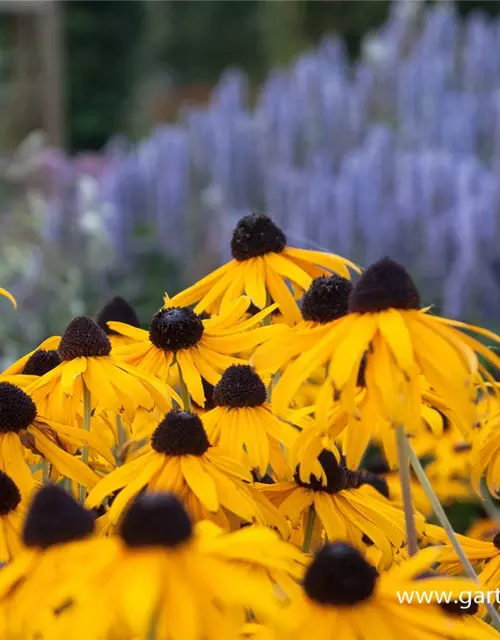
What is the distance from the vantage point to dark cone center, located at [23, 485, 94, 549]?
0.52 meters

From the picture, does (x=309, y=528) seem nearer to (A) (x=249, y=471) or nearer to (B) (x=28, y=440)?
(A) (x=249, y=471)

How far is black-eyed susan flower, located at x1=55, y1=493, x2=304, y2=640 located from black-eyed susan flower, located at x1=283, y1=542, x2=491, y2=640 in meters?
0.03

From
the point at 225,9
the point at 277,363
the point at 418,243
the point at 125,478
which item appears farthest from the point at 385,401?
the point at 225,9

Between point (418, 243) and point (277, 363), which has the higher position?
point (277, 363)

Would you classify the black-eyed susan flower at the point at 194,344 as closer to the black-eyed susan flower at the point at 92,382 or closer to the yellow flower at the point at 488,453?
the black-eyed susan flower at the point at 92,382

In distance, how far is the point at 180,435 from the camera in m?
0.65

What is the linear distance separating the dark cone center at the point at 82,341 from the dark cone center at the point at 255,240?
18cm

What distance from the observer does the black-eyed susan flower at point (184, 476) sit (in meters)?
0.64

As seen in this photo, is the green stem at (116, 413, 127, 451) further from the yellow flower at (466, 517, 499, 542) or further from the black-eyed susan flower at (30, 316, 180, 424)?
the yellow flower at (466, 517, 499, 542)

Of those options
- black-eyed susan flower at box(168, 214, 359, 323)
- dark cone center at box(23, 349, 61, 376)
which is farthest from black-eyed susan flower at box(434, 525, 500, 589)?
dark cone center at box(23, 349, 61, 376)

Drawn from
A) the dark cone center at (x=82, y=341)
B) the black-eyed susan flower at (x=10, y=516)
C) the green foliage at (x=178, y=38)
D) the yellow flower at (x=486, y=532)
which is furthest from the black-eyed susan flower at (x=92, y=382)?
the green foliage at (x=178, y=38)

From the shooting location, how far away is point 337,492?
29.6 inches

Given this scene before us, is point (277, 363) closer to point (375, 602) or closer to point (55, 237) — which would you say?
point (375, 602)

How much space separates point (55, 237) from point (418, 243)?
47.1 inches
